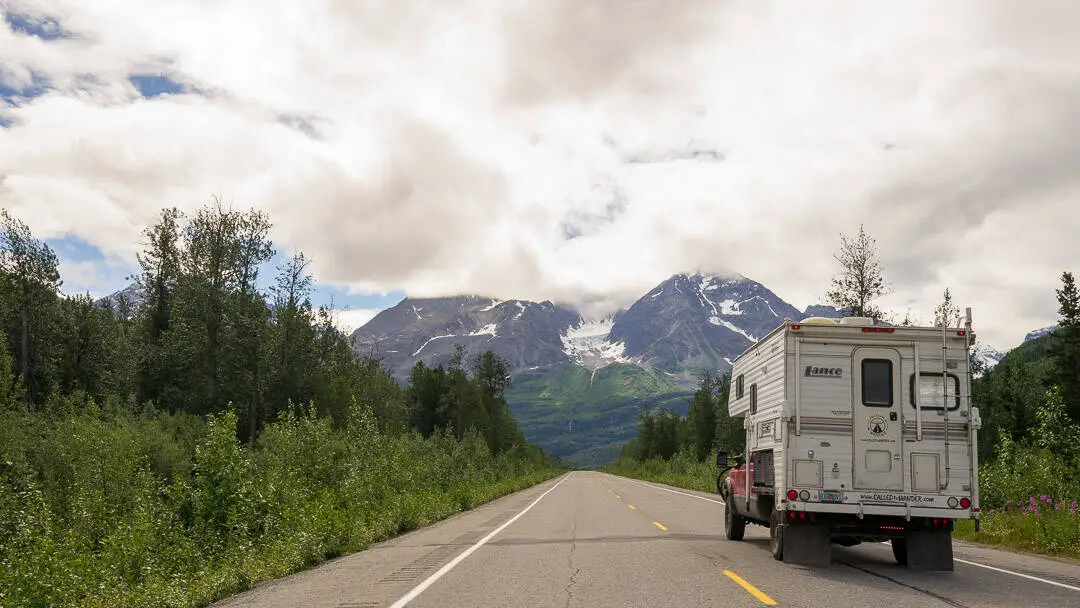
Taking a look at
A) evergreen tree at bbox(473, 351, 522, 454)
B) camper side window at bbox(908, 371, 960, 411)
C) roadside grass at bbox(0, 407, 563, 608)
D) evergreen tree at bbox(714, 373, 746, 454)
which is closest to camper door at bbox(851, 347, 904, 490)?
camper side window at bbox(908, 371, 960, 411)

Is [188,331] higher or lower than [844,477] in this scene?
higher

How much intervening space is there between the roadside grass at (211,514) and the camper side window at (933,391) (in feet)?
32.7

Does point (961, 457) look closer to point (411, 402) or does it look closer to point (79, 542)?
point (79, 542)

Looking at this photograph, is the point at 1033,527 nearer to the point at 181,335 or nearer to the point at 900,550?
the point at 900,550

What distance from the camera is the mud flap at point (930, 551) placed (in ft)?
36.9

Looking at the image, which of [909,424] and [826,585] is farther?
[909,424]

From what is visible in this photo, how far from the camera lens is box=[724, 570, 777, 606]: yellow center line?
8.13m

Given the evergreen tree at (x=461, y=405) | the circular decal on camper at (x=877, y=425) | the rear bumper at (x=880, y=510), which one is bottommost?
the rear bumper at (x=880, y=510)

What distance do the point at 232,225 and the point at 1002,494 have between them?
50286mm

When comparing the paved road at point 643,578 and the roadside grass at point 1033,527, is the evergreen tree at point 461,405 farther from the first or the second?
the paved road at point 643,578

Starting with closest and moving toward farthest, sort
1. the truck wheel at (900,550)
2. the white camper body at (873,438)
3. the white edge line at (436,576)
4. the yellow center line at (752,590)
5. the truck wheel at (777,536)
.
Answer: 1. the yellow center line at (752,590)
2. the white edge line at (436,576)
3. the white camper body at (873,438)
4. the truck wheel at (777,536)
5. the truck wheel at (900,550)

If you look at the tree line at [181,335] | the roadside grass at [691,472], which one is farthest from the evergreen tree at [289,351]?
the roadside grass at [691,472]

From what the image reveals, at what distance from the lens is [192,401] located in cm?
5466

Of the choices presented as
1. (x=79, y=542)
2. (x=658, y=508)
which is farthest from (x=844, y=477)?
(x=658, y=508)
